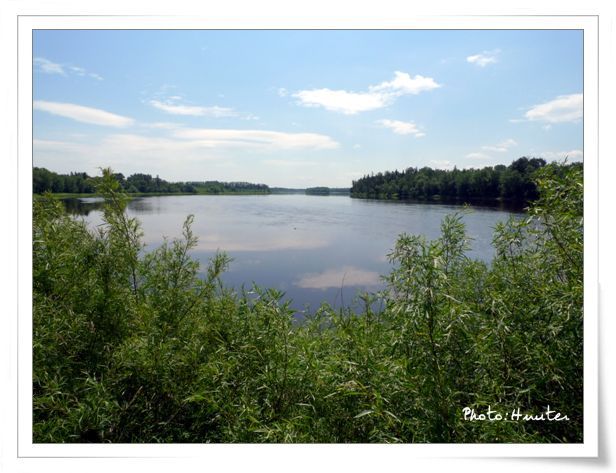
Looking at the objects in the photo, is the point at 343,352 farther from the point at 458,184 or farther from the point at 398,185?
the point at 458,184

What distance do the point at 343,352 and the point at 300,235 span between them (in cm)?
63

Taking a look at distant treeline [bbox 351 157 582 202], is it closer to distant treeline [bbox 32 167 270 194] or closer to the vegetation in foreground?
the vegetation in foreground

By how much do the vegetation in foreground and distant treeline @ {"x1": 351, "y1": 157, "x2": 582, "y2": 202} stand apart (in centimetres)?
11

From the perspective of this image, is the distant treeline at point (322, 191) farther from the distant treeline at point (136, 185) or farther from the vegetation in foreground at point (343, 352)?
the vegetation in foreground at point (343, 352)

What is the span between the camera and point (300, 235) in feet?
6.79

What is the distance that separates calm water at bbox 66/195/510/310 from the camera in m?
1.96

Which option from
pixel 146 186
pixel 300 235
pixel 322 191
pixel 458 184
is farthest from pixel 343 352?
pixel 146 186

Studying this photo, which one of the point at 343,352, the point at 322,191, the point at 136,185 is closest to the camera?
the point at 343,352

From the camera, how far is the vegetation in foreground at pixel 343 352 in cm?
170

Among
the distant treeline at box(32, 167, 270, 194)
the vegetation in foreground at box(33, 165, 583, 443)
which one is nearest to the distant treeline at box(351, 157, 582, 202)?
the vegetation in foreground at box(33, 165, 583, 443)
